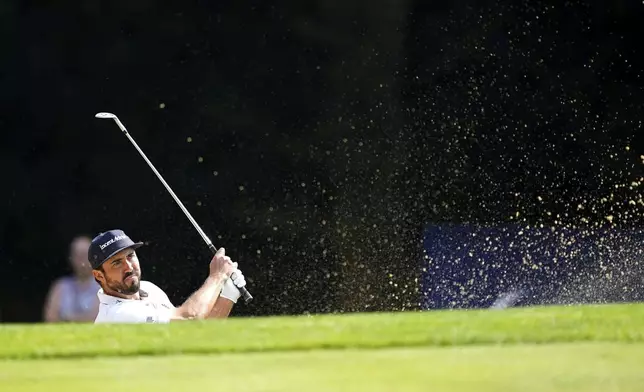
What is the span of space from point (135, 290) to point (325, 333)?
2.36 m

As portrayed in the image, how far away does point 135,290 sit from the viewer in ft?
15.8

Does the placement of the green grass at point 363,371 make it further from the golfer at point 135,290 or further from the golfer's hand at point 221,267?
the golfer's hand at point 221,267

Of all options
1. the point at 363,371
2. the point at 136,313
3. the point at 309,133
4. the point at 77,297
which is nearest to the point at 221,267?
the point at 136,313

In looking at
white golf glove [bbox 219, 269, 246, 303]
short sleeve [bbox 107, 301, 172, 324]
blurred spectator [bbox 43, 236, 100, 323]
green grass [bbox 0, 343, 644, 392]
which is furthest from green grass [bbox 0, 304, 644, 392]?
blurred spectator [bbox 43, 236, 100, 323]

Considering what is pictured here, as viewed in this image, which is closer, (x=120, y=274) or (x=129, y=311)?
(x=129, y=311)

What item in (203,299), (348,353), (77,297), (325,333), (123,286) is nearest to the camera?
(348,353)

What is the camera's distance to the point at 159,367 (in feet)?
7.48

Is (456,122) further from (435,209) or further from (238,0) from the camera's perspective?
A: (238,0)

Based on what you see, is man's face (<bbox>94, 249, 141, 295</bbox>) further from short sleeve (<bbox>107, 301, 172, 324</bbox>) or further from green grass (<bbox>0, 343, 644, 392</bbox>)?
green grass (<bbox>0, 343, 644, 392</bbox>)

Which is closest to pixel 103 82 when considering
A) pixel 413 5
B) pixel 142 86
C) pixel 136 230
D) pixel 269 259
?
pixel 142 86

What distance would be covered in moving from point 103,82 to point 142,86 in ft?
0.65

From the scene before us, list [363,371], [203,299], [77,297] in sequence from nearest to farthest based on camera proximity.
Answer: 1. [363,371]
2. [203,299]
3. [77,297]

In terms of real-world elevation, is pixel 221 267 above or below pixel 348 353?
below

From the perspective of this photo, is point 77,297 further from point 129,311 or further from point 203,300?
point 129,311
